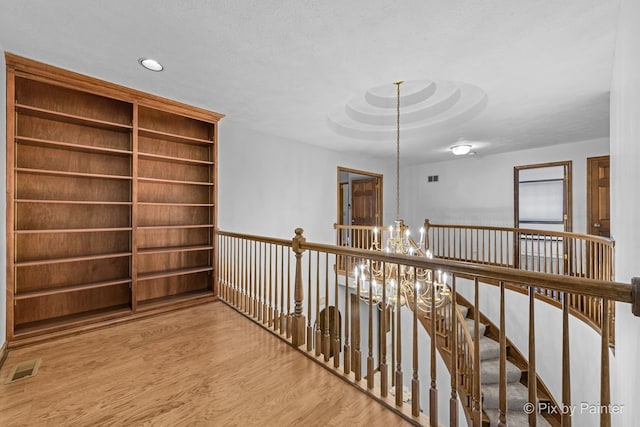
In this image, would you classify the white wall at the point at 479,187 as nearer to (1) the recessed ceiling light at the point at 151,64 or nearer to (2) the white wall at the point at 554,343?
(2) the white wall at the point at 554,343

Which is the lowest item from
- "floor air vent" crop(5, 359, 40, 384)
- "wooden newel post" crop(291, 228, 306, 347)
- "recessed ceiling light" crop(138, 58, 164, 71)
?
"floor air vent" crop(5, 359, 40, 384)

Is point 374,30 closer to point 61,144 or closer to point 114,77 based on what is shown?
point 114,77

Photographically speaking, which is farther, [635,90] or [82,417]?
[82,417]

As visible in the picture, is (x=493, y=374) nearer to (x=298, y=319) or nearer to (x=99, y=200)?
(x=298, y=319)

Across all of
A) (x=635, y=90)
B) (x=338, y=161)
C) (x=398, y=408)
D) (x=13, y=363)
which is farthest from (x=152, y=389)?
(x=338, y=161)

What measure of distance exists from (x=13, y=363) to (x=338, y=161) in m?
4.93

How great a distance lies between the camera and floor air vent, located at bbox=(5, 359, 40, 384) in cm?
200

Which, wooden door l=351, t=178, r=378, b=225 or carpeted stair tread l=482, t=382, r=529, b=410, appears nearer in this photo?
carpeted stair tread l=482, t=382, r=529, b=410

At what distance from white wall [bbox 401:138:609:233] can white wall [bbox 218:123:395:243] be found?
90.1 inches

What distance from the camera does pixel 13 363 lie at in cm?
217

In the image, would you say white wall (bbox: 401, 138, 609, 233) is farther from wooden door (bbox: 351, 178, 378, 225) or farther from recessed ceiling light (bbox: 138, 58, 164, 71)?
recessed ceiling light (bbox: 138, 58, 164, 71)

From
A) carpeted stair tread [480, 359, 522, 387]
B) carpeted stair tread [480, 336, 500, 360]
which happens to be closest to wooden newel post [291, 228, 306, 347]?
carpeted stair tread [480, 359, 522, 387]

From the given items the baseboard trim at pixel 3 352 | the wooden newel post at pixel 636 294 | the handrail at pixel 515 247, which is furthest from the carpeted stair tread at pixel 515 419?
the baseboard trim at pixel 3 352

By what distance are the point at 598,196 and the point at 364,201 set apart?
167 inches
